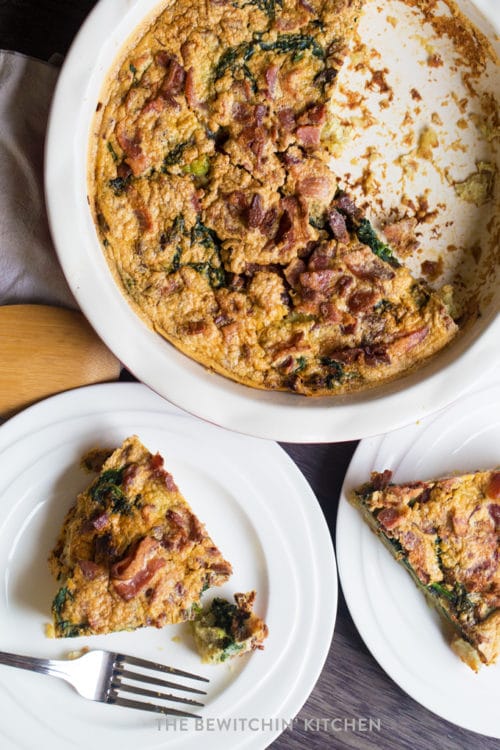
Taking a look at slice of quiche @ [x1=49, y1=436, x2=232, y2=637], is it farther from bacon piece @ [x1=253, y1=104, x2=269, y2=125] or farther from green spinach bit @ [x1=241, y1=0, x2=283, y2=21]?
green spinach bit @ [x1=241, y1=0, x2=283, y2=21]

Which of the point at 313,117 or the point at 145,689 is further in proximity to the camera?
the point at 145,689

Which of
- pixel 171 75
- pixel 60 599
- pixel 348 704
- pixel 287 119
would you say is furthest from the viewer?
pixel 348 704

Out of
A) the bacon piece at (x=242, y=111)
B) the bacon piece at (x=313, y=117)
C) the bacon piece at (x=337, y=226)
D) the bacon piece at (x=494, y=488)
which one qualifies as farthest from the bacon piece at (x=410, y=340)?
the bacon piece at (x=242, y=111)

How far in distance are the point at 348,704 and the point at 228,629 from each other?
73cm

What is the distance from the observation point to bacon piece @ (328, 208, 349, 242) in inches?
113

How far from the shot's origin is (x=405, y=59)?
123 inches

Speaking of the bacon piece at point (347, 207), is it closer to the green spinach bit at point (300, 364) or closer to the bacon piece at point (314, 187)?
the bacon piece at point (314, 187)

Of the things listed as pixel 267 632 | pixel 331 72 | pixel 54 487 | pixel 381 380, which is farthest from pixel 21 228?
pixel 267 632

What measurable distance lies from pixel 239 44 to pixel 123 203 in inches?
30.1

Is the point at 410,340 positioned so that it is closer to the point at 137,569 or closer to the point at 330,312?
the point at 330,312

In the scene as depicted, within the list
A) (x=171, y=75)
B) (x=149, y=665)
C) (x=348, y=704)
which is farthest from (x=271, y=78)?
(x=348, y=704)

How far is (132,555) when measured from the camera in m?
2.86

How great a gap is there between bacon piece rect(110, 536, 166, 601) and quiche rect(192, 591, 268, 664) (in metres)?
0.42

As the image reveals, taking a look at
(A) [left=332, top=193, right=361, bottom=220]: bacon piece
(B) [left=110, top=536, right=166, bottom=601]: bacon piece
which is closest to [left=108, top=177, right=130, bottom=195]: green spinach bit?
(A) [left=332, top=193, right=361, bottom=220]: bacon piece
